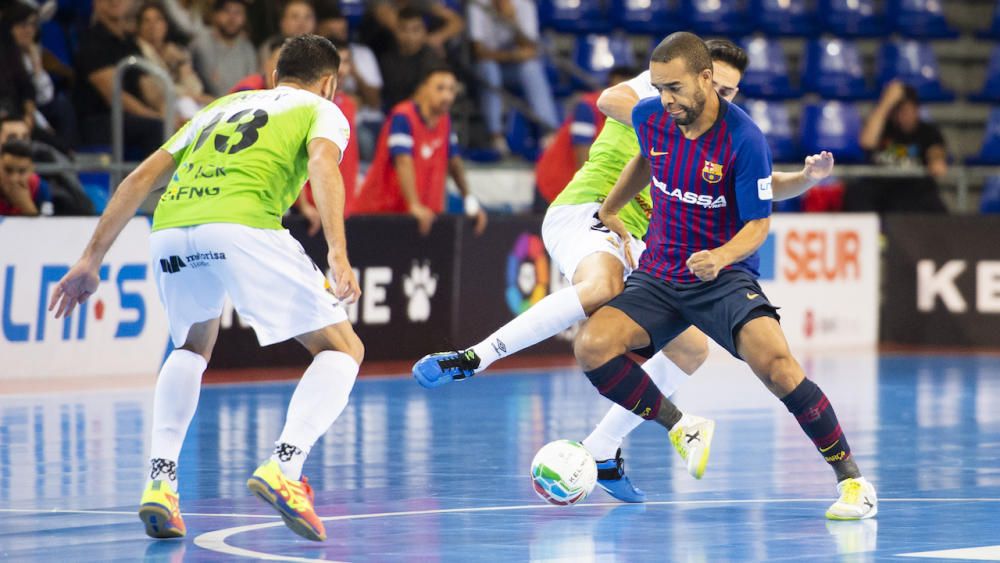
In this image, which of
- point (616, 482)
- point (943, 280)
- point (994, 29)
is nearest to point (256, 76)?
point (616, 482)

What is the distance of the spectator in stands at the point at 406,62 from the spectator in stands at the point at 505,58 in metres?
1.42

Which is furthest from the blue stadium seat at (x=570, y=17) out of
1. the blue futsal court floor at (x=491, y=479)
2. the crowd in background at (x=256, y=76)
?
the blue futsal court floor at (x=491, y=479)

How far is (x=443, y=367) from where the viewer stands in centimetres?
749

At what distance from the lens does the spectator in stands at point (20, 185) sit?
12.3m

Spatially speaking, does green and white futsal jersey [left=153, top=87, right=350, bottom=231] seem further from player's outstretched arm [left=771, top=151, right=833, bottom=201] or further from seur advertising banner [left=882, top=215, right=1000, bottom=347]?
seur advertising banner [left=882, top=215, right=1000, bottom=347]

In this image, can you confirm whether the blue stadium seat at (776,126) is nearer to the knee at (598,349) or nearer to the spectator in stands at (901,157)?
the spectator in stands at (901,157)

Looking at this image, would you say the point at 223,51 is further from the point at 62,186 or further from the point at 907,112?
the point at 907,112

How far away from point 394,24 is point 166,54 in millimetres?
2729

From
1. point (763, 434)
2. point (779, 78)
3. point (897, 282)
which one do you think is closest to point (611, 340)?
point (763, 434)

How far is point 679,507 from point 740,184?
1.32 metres

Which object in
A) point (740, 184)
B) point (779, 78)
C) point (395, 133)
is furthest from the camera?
point (779, 78)

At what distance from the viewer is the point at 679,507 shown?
739 centimetres

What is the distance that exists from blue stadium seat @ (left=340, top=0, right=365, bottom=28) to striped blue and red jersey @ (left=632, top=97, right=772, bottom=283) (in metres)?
10.6

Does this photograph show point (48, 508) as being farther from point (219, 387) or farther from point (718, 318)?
point (219, 387)
